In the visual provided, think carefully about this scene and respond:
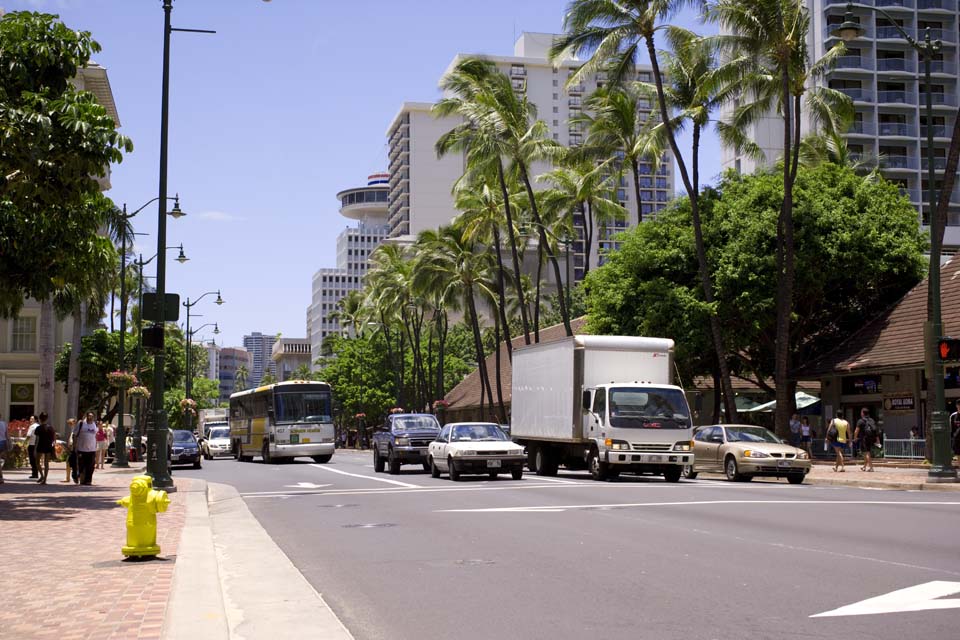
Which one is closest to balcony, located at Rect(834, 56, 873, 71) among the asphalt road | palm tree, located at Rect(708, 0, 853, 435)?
palm tree, located at Rect(708, 0, 853, 435)

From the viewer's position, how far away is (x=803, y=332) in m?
44.1

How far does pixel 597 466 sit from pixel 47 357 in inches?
1194

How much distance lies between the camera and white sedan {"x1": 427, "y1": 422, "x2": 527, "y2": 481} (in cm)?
2703

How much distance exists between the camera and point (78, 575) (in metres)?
10.2

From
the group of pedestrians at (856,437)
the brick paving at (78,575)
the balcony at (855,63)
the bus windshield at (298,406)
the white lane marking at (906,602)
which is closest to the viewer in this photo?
the brick paving at (78,575)

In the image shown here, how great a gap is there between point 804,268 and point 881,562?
30.7 m

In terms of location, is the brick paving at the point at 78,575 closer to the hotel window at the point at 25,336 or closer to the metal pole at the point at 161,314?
the metal pole at the point at 161,314

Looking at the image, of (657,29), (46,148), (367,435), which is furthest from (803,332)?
(367,435)

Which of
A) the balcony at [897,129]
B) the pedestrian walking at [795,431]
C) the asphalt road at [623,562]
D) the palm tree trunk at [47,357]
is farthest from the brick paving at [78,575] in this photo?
the balcony at [897,129]

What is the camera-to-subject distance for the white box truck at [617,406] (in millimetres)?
26547

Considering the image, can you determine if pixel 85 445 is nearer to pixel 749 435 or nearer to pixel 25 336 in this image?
pixel 749 435

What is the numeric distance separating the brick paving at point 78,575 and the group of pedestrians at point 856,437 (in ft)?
67.9

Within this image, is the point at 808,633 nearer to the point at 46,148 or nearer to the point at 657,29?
the point at 46,148

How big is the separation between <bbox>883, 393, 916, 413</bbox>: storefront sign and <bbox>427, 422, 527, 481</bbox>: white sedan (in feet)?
55.1
